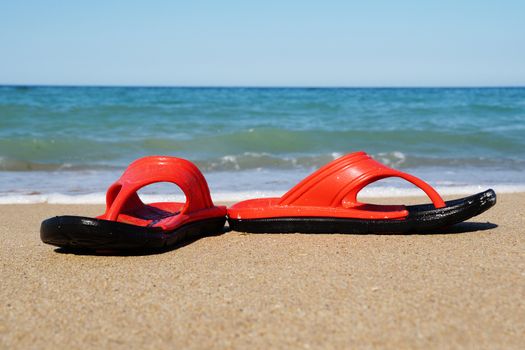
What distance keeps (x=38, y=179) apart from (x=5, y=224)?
342 cm

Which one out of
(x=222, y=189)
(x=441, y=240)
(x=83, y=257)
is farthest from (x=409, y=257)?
(x=222, y=189)

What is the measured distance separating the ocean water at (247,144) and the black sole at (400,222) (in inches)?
94.1

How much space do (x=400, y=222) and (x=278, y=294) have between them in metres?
1.28

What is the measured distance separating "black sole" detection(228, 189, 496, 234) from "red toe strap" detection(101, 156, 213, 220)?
0.40m

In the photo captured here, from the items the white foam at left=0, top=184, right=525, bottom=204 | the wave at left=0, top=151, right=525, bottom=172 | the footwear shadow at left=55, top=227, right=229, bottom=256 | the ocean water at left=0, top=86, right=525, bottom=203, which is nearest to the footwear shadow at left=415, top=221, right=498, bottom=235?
the footwear shadow at left=55, top=227, right=229, bottom=256

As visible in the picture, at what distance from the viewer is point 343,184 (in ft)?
12.1

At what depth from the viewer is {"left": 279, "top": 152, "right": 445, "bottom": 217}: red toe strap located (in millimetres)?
3684

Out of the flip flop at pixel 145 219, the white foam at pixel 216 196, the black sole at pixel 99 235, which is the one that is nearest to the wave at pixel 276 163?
the white foam at pixel 216 196


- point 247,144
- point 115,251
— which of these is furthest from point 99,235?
point 247,144

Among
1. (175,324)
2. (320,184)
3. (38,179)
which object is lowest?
(38,179)

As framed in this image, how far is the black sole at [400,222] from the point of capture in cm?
363

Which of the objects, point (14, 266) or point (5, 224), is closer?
point (14, 266)

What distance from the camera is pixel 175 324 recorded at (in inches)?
93.5

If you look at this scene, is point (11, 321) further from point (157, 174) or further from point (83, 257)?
point (157, 174)
